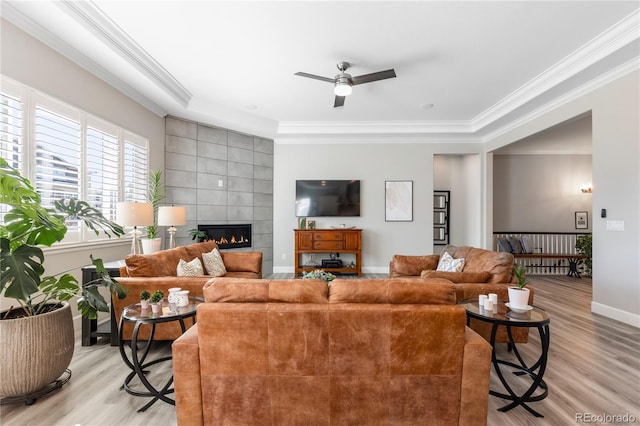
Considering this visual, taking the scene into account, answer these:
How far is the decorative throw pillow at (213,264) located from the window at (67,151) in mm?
1296

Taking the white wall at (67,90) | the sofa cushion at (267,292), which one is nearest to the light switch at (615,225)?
the sofa cushion at (267,292)

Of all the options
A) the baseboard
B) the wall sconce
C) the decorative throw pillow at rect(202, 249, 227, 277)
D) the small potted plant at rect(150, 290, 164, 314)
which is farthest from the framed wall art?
the small potted plant at rect(150, 290, 164, 314)

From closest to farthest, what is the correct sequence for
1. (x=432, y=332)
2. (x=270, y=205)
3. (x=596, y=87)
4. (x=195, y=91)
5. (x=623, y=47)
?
1. (x=432, y=332)
2. (x=623, y=47)
3. (x=596, y=87)
4. (x=195, y=91)
5. (x=270, y=205)

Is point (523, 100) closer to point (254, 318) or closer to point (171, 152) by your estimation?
point (254, 318)

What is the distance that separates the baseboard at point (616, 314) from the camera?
3.28 m

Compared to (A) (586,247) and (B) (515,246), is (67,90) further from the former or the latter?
(A) (586,247)

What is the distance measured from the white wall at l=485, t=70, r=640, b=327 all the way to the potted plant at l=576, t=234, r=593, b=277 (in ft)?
9.03

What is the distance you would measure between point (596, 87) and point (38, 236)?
19.6ft

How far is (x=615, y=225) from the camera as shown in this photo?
3.51m

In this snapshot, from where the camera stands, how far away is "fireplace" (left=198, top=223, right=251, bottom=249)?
5492 mm

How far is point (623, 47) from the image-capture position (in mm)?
2979

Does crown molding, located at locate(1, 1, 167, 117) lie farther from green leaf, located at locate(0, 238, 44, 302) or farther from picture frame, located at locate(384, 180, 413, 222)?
picture frame, located at locate(384, 180, 413, 222)

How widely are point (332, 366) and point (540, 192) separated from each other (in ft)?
25.6

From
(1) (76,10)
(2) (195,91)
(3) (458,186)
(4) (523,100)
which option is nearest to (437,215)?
(3) (458,186)
